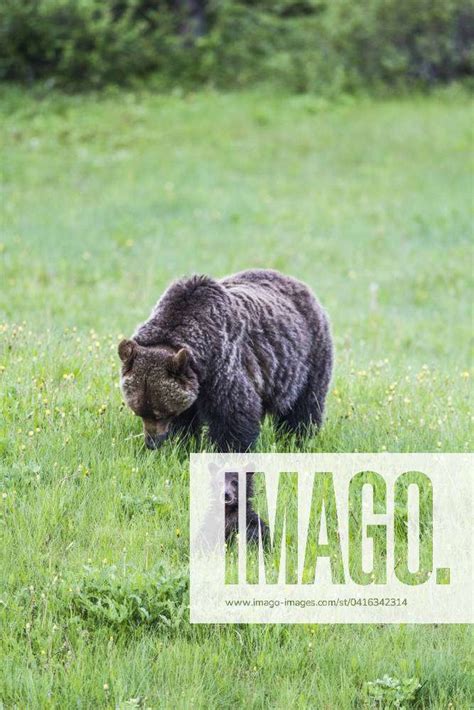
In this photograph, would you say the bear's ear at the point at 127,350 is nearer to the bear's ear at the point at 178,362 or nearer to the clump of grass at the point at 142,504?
the bear's ear at the point at 178,362

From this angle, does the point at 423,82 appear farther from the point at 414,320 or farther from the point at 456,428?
the point at 456,428

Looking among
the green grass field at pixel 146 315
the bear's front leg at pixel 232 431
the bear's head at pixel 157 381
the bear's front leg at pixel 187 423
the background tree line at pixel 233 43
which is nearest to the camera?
the green grass field at pixel 146 315

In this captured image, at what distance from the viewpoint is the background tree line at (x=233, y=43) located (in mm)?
28906

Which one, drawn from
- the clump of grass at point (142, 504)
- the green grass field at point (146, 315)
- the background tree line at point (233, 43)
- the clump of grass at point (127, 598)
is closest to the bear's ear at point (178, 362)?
the green grass field at point (146, 315)

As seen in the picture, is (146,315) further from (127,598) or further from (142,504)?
Answer: (127,598)

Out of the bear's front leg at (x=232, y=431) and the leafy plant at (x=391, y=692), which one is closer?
the leafy plant at (x=391, y=692)

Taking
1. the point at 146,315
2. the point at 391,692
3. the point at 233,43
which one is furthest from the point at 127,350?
the point at 233,43

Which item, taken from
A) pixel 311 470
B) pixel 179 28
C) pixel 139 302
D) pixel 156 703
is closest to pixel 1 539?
pixel 156 703

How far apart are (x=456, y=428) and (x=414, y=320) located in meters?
6.63

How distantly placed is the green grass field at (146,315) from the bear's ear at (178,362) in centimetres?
67

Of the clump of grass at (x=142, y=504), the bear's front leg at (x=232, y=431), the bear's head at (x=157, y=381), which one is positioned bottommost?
the clump of grass at (x=142, y=504)

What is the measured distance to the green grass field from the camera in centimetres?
513

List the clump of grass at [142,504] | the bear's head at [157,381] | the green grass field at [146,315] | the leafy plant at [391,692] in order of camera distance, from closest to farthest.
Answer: the leafy plant at [391,692] → the green grass field at [146,315] → the clump of grass at [142,504] → the bear's head at [157,381]

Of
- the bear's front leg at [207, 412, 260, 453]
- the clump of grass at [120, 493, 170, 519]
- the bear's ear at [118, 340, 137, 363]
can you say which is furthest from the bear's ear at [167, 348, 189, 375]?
the clump of grass at [120, 493, 170, 519]
